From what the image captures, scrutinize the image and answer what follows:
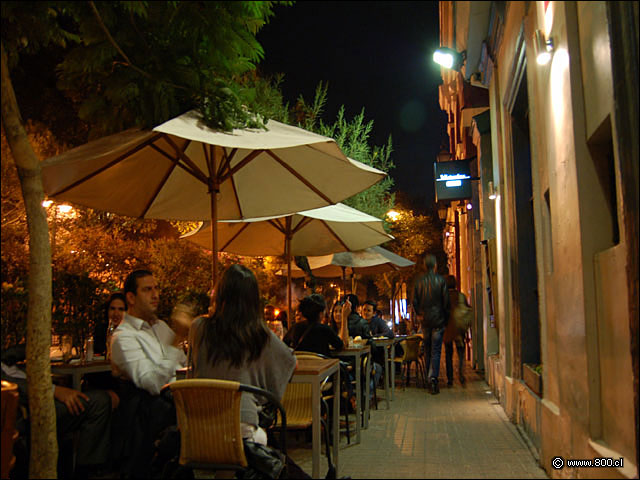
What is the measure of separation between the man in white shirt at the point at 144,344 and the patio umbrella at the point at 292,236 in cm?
413

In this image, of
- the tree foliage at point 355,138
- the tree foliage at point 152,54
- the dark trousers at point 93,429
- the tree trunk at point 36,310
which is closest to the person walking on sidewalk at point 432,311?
the tree foliage at point 355,138

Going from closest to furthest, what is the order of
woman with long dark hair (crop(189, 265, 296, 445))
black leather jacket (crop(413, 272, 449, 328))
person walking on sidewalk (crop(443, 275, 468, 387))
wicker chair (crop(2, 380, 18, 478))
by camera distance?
wicker chair (crop(2, 380, 18, 478)), woman with long dark hair (crop(189, 265, 296, 445)), black leather jacket (crop(413, 272, 449, 328)), person walking on sidewalk (crop(443, 275, 468, 387))

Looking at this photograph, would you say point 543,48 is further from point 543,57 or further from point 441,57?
point 441,57

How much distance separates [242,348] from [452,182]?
40.5 ft

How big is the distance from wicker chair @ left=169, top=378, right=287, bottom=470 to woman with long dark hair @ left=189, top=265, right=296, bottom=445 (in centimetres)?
20

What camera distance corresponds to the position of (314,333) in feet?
22.2

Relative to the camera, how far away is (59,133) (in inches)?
432

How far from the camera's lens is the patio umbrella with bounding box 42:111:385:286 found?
5.34 m

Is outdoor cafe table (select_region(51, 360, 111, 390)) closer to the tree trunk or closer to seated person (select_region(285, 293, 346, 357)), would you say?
the tree trunk

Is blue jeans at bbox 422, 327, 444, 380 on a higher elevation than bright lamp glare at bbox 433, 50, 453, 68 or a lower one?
lower

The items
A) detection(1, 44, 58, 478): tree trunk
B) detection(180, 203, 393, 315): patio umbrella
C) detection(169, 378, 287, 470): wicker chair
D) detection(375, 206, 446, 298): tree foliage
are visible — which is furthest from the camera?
detection(375, 206, 446, 298): tree foliage

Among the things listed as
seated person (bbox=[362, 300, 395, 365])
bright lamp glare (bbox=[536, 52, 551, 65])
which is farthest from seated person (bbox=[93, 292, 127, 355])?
seated person (bbox=[362, 300, 395, 365])

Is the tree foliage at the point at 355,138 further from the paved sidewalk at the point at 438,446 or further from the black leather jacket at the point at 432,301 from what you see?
the paved sidewalk at the point at 438,446

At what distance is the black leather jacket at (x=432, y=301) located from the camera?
1084 cm
